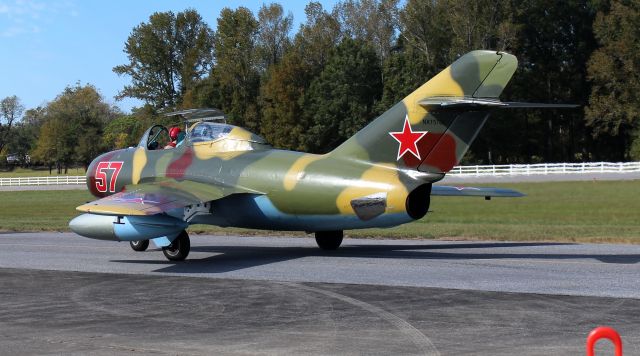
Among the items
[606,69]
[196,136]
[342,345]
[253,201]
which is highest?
[606,69]

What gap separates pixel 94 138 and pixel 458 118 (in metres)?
105

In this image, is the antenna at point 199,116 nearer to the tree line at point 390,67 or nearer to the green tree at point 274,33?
the tree line at point 390,67

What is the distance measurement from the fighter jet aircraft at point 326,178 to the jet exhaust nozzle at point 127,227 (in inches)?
0.8

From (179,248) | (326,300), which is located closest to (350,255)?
(179,248)

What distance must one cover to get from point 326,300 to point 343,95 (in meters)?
75.9

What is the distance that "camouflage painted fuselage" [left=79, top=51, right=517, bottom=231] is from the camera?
17.4 m

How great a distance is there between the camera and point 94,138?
117m

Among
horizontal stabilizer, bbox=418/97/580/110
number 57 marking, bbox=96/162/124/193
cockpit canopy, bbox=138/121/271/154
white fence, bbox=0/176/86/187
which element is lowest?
white fence, bbox=0/176/86/187

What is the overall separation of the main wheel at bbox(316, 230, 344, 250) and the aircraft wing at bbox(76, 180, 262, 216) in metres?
2.58

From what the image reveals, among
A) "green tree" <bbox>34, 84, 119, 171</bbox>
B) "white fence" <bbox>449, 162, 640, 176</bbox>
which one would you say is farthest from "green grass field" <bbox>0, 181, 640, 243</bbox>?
"green tree" <bbox>34, 84, 119, 171</bbox>

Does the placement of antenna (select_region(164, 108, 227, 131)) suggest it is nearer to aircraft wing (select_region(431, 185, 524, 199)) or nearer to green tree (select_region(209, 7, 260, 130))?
aircraft wing (select_region(431, 185, 524, 199))

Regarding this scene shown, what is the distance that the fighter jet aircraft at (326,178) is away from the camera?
17422mm

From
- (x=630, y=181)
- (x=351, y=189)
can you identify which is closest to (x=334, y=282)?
(x=351, y=189)

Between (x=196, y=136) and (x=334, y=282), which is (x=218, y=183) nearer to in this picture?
(x=196, y=136)
